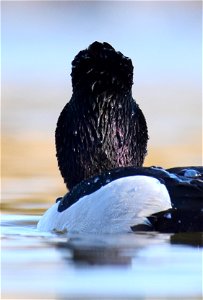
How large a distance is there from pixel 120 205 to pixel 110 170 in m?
0.42

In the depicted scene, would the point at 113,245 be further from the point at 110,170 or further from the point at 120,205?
the point at 110,170

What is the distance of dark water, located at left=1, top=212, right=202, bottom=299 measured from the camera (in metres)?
5.98

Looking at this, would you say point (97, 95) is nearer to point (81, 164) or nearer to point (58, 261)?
point (81, 164)

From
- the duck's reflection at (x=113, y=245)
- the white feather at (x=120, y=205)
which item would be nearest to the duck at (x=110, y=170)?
the white feather at (x=120, y=205)

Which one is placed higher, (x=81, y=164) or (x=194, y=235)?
(x=81, y=164)

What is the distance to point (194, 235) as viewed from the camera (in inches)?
307

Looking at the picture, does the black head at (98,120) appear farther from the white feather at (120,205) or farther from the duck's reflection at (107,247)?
the duck's reflection at (107,247)

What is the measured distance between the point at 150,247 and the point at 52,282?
1.27 meters

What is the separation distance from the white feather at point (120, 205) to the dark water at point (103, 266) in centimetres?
13

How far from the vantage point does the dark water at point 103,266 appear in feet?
19.6

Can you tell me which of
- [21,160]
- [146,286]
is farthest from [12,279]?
[21,160]

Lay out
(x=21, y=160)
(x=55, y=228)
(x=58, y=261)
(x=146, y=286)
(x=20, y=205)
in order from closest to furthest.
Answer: (x=146, y=286), (x=58, y=261), (x=55, y=228), (x=20, y=205), (x=21, y=160)

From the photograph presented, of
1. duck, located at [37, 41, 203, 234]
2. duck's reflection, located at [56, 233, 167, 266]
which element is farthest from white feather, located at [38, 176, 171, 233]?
duck's reflection, located at [56, 233, 167, 266]

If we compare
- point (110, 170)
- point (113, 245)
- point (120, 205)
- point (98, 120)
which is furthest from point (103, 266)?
point (98, 120)
